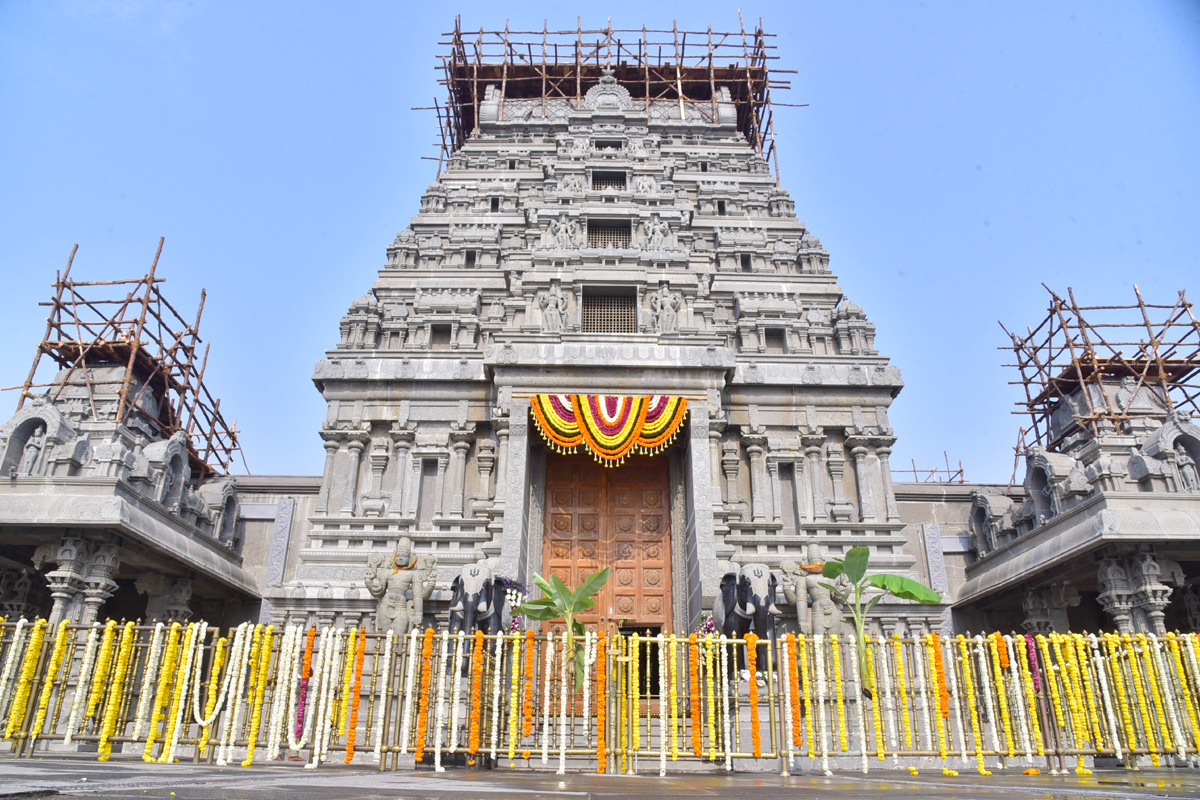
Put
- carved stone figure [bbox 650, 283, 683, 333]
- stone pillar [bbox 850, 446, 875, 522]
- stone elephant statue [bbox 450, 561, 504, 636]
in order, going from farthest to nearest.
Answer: carved stone figure [bbox 650, 283, 683, 333] → stone pillar [bbox 850, 446, 875, 522] → stone elephant statue [bbox 450, 561, 504, 636]

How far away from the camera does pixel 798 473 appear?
65.2 ft

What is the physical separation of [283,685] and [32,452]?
11.7 metres

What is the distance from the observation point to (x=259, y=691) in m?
9.55

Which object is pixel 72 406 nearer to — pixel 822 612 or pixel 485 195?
pixel 485 195

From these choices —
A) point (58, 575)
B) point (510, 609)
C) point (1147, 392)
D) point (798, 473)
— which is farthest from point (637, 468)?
point (1147, 392)

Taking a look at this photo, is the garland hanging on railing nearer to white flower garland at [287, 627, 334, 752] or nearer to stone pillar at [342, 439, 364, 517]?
stone pillar at [342, 439, 364, 517]

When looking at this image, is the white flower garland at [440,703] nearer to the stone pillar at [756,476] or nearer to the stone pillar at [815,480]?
the stone pillar at [756,476]

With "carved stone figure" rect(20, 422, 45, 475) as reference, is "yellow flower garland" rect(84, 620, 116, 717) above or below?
below

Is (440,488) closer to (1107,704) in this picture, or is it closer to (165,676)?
(165,676)

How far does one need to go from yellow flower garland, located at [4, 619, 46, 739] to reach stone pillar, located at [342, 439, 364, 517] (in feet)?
30.4

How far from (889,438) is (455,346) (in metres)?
11.7

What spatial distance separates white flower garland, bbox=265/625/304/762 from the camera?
9.09 m

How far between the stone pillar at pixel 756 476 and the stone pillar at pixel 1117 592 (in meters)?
7.07

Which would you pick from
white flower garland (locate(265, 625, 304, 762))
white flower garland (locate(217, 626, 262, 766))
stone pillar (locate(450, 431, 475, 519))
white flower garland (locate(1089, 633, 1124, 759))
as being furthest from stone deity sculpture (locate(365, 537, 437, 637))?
white flower garland (locate(1089, 633, 1124, 759))
